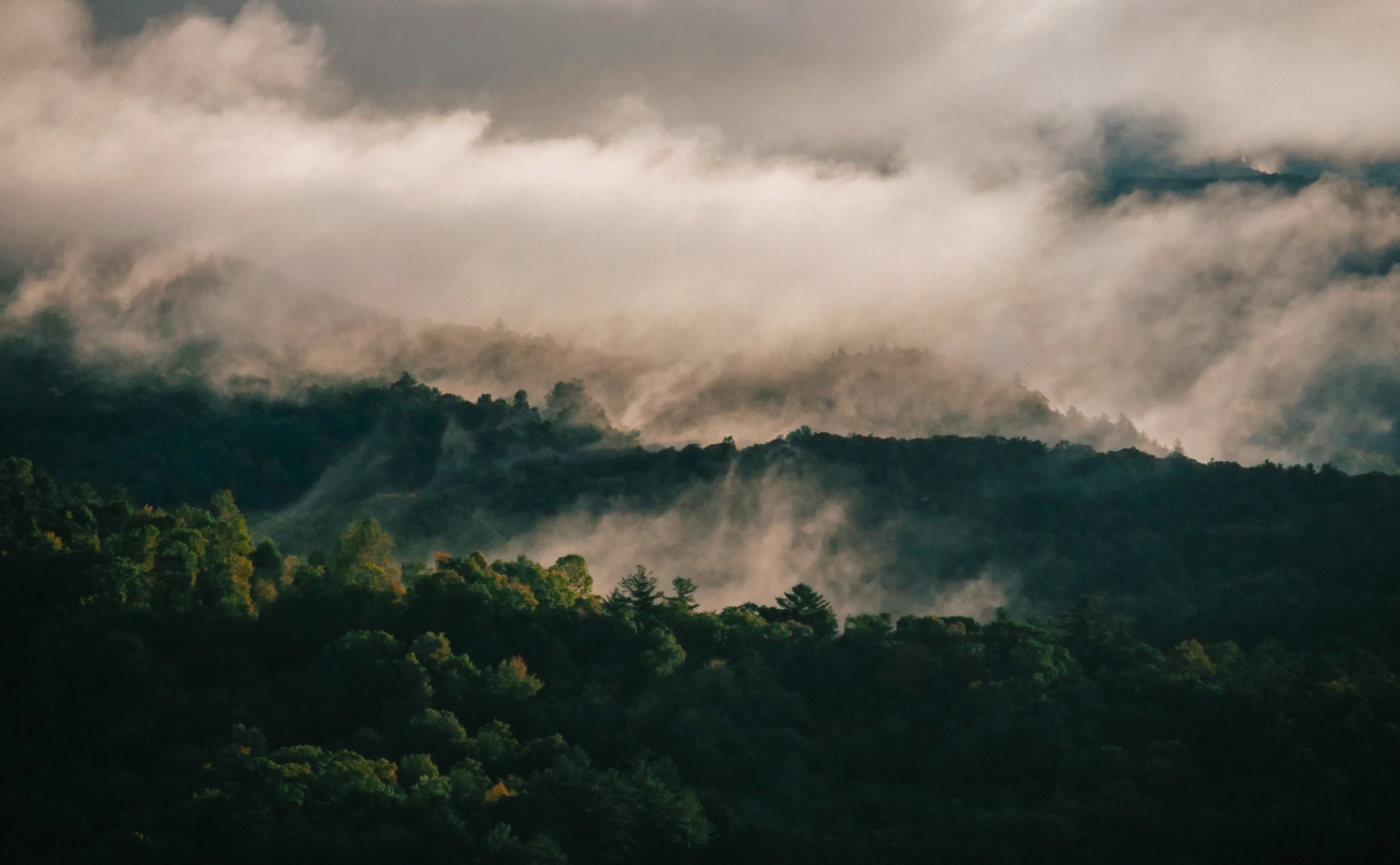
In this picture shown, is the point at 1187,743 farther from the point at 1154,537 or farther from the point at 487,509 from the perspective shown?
the point at 487,509

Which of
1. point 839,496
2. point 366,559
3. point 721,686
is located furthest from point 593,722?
point 839,496

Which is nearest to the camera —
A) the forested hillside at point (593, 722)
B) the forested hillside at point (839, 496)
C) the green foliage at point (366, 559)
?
the forested hillside at point (593, 722)

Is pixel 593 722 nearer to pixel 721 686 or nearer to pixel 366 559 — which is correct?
pixel 721 686

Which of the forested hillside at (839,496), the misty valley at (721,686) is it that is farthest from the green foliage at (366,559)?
the forested hillside at (839,496)

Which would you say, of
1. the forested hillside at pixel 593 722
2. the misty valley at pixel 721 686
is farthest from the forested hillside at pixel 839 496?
the forested hillside at pixel 593 722

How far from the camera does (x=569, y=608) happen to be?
370 ft

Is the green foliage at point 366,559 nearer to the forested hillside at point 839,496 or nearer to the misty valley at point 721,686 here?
the misty valley at point 721,686

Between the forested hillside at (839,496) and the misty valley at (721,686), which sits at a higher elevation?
the forested hillside at (839,496)

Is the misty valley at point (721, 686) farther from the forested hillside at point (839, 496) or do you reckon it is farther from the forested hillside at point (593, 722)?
the forested hillside at point (839, 496)

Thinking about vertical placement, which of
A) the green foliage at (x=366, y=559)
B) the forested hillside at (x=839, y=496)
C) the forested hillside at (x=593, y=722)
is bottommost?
the forested hillside at (x=593, y=722)

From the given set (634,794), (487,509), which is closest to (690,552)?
(487,509)

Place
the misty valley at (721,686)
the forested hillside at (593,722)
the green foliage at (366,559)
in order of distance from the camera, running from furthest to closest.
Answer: the green foliage at (366,559), the misty valley at (721,686), the forested hillside at (593,722)

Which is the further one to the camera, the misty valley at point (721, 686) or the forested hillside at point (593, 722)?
the misty valley at point (721, 686)

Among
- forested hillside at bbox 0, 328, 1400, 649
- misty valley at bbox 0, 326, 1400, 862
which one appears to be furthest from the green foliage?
forested hillside at bbox 0, 328, 1400, 649
